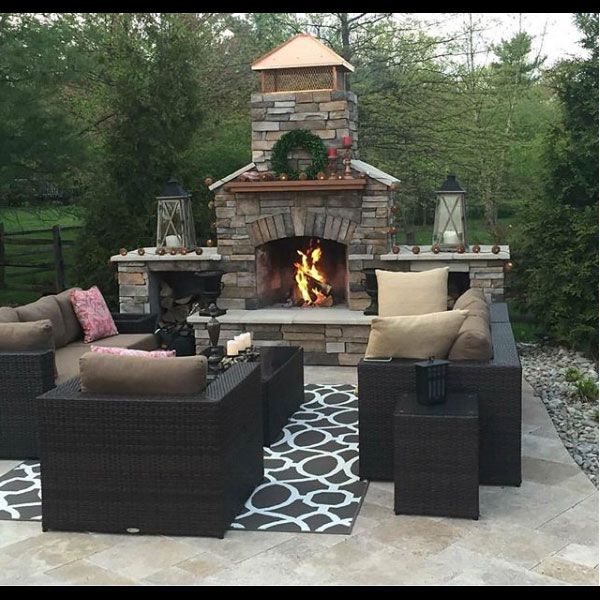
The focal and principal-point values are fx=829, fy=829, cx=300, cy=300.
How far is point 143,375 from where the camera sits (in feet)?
12.4

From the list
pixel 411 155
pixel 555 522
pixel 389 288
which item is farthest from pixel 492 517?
pixel 411 155

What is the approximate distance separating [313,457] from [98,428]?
158 centimetres

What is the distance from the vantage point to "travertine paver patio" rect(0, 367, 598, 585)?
335 cm

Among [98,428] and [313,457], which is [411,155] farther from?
[98,428]

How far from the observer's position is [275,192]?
7.79 metres

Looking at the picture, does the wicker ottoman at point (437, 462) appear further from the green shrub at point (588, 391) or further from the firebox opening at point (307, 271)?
the firebox opening at point (307, 271)

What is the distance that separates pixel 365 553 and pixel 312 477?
41.2 inches

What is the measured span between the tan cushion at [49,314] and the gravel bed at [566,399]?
3525 mm

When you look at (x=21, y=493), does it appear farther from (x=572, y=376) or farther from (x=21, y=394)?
(x=572, y=376)

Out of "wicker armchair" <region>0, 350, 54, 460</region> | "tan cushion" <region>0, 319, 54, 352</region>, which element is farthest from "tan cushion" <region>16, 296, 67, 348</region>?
"wicker armchair" <region>0, 350, 54, 460</region>

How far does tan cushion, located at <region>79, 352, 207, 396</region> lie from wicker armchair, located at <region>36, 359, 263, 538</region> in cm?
5
